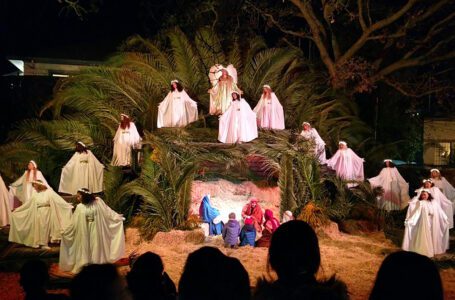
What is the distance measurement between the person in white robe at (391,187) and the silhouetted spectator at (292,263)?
607 inches

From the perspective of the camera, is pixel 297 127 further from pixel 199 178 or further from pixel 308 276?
pixel 308 276

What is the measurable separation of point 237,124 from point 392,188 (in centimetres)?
562

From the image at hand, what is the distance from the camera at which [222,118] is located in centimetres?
1764

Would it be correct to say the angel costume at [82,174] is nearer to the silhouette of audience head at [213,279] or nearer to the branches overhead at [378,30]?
the branches overhead at [378,30]

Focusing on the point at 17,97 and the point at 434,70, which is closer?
the point at 17,97

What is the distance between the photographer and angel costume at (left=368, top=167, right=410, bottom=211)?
18.6m

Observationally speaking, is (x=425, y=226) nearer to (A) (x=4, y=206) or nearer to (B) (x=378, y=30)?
(A) (x=4, y=206)

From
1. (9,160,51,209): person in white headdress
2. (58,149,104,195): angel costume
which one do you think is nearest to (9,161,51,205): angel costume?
(9,160,51,209): person in white headdress

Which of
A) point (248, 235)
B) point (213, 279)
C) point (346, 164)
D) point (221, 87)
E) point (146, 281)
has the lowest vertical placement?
point (248, 235)

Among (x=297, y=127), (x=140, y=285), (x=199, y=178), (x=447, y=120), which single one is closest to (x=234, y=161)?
(x=199, y=178)

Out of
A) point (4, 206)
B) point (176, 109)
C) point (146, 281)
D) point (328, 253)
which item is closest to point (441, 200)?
point (328, 253)

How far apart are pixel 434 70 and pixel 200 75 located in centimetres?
1046

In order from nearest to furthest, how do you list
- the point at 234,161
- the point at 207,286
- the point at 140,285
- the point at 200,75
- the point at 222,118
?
the point at 207,286
the point at 140,285
the point at 234,161
the point at 222,118
the point at 200,75

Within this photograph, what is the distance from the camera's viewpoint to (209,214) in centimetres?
1513
